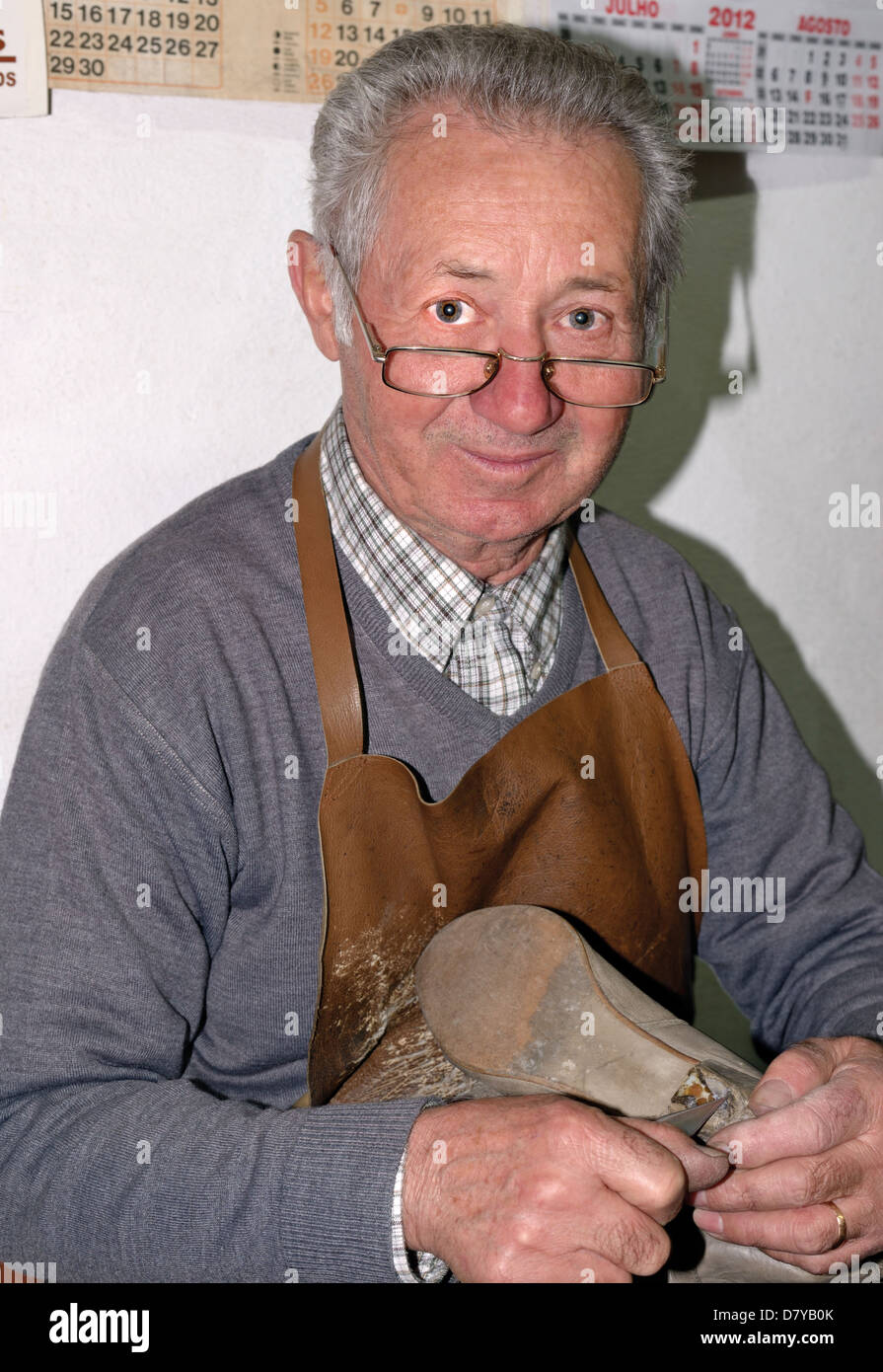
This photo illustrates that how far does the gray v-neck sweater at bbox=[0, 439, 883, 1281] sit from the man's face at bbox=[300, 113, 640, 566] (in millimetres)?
149

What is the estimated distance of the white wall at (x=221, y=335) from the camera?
1.35 meters

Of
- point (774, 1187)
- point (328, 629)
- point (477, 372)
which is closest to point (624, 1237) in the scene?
point (774, 1187)

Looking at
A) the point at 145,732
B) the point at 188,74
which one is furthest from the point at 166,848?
the point at 188,74

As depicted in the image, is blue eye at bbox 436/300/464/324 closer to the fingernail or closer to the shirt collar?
the shirt collar

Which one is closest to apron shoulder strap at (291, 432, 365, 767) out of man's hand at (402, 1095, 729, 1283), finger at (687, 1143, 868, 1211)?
man's hand at (402, 1095, 729, 1283)

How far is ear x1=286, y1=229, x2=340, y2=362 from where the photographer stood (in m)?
1.17

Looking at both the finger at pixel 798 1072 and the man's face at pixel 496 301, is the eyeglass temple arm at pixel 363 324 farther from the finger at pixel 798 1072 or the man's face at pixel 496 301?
the finger at pixel 798 1072

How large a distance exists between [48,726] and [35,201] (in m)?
0.61

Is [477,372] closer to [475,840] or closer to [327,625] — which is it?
[327,625]

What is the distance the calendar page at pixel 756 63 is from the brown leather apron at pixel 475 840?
67cm

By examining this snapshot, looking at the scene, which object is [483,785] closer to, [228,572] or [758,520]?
[228,572]

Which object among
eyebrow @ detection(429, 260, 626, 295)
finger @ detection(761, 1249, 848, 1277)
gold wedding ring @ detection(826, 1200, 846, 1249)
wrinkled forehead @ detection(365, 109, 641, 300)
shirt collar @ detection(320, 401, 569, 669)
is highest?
wrinkled forehead @ detection(365, 109, 641, 300)
